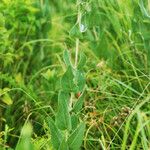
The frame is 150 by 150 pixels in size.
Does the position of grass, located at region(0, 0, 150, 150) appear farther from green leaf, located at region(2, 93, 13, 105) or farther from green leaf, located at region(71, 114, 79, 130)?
green leaf, located at region(71, 114, 79, 130)

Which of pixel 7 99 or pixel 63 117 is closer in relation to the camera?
pixel 63 117

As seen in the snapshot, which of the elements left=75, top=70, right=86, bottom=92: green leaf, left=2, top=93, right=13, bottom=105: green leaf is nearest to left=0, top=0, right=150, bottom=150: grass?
left=2, top=93, right=13, bottom=105: green leaf

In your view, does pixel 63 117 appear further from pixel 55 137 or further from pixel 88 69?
pixel 88 69

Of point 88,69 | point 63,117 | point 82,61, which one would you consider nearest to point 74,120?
point 63,117

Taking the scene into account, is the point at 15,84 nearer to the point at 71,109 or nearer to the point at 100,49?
the point at 100,49

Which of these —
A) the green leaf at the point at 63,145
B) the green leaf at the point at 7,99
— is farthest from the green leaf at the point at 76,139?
the green leaf at the point at 7,99

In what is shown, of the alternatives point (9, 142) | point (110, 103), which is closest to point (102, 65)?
point (110, 103)
